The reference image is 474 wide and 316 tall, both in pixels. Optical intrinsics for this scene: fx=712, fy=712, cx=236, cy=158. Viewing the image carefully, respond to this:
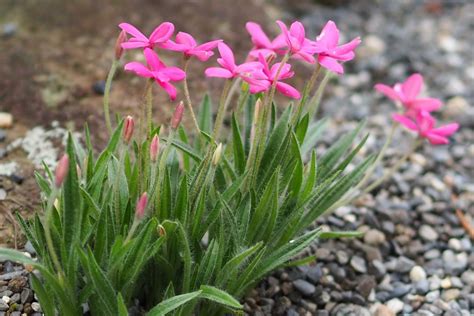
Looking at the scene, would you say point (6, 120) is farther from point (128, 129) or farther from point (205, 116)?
point (128, 129)

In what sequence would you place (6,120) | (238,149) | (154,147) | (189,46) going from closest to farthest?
(154,147) < (189,46) < (238,149) < (6,120)

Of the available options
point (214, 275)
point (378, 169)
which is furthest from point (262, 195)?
point (378, 169)

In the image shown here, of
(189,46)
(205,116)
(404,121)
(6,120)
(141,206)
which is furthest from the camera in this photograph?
(6,120)

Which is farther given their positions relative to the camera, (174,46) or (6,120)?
(6,120)

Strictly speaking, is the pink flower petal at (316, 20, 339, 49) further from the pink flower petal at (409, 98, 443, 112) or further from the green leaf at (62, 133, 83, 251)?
the green leaf at (62, 133, 83, 251)

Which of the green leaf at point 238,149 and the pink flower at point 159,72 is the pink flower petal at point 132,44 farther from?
the green leaf at point 238,149

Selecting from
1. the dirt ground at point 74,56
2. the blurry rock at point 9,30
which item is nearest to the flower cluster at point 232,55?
the dirt ground at point 74,56

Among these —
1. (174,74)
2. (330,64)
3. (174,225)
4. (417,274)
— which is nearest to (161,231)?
(174,225)

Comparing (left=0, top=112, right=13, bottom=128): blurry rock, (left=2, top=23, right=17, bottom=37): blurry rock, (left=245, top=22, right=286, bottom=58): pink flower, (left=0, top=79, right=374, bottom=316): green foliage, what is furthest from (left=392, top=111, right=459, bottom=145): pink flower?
(left=2, top=23, right=17, bottom=37): blurry rock
